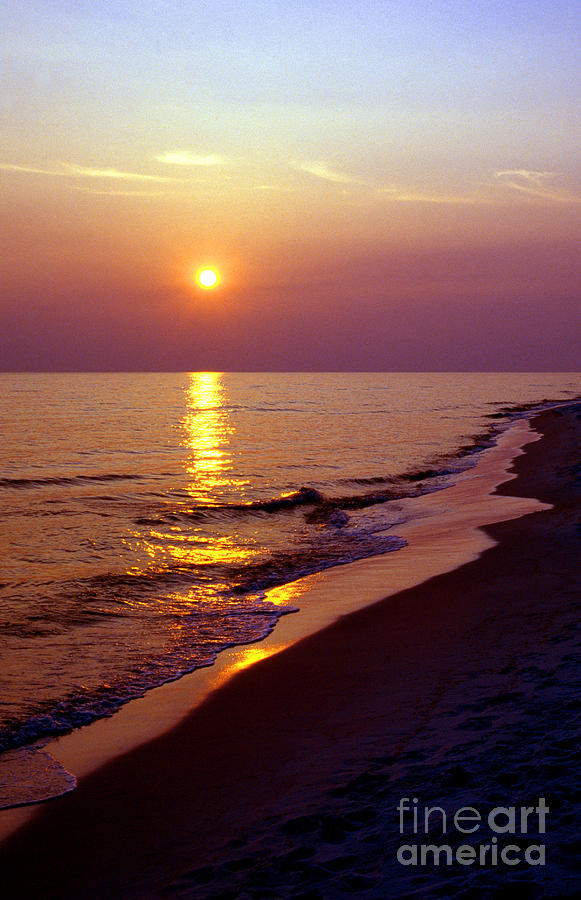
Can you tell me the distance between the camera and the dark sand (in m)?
3.93

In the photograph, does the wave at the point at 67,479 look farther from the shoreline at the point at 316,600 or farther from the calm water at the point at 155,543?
the shoreline at the point at 316,600

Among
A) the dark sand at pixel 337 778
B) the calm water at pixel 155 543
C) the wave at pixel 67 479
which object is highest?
the dark sand at pixel 337 778

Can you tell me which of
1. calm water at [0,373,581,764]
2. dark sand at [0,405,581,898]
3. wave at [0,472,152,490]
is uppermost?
dark sand at [0,405,581,898]

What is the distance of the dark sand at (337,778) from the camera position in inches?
155

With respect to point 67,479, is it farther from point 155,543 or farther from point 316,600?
point 316,600

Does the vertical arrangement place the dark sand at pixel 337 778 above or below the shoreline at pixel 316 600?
above

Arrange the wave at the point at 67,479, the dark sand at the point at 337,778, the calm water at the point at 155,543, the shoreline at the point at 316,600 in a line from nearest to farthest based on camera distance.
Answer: the dark sand at the point at 337,778, the shoreline at the point at 316,600, the calm water at the point at 155,543, the wave at the point at 67,479

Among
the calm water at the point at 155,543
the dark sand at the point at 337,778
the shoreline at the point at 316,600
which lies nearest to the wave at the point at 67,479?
the calm water at the point at 155,543

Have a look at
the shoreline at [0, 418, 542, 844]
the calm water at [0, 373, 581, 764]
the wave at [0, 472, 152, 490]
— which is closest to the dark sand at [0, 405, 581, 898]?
the shoreline at [0, 418, 542, 844]

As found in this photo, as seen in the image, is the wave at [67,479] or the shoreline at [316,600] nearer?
the shoreline at [316,600]

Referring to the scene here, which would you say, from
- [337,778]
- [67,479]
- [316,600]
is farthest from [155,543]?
[67,479]

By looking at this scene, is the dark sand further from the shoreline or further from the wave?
the wave

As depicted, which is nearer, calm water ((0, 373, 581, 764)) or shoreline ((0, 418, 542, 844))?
shoreline ((0, 418, 542, 844))

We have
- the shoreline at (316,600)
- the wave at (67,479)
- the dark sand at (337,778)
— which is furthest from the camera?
the wave at (67,479)
